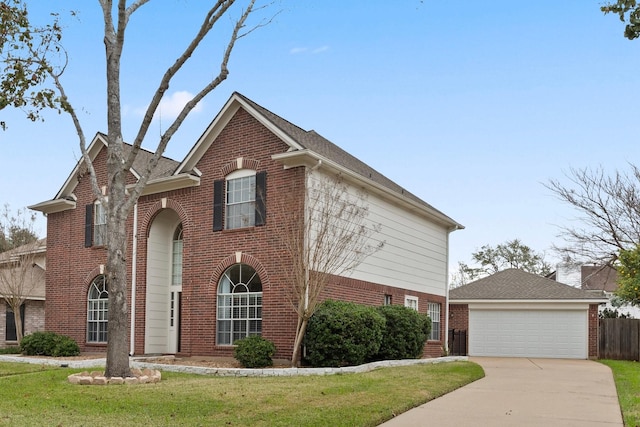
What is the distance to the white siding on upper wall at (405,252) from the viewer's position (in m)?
21.6

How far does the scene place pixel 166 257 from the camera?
23.1m

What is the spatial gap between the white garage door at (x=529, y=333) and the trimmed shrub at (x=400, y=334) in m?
10.2

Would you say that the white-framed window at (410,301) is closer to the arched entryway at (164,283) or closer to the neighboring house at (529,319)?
the neighboring house at (529,319)

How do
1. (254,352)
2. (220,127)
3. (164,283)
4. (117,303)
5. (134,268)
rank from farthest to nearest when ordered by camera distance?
(164,283) < (134,268) < (220,127) < (254,352) < (117,303)

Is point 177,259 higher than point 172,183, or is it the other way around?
point 172,183

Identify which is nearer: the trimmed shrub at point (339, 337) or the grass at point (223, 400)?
the grass at point (223, 400)

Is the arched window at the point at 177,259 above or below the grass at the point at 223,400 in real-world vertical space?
above

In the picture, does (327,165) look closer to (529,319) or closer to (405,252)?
(405,252)

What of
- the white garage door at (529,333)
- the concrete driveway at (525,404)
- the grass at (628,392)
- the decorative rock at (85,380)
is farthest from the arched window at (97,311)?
the grass at (628,392)

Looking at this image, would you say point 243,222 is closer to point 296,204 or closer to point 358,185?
point 296,204

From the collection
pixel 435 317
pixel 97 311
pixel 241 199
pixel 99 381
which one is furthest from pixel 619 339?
pixel 99 381

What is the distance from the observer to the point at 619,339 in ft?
92.1

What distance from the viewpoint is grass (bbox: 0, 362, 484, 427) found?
9992 millimetres

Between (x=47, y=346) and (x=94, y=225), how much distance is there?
4.34 metres
